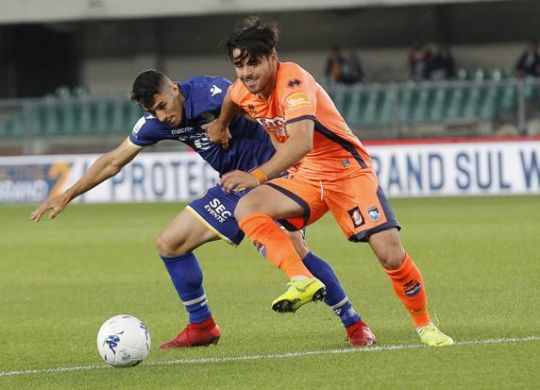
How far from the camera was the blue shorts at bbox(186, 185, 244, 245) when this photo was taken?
8156 millimetres

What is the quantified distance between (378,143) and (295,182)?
15.6 meters

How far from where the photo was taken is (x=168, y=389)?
6.75 metres

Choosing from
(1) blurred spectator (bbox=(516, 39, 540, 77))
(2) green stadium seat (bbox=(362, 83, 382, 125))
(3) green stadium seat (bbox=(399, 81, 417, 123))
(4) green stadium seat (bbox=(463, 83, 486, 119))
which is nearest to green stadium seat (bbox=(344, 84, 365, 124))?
(2) green stadium seat (bbox=(362, 83, 382, 125))

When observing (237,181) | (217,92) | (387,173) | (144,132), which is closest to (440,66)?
(387,173)

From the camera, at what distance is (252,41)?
726 cm

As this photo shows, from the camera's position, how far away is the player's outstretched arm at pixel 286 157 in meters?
7.09

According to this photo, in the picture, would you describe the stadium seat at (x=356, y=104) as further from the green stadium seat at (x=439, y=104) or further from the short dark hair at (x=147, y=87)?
the short dark hair at (x=147, y=87)

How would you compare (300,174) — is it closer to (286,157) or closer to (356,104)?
(286,157)

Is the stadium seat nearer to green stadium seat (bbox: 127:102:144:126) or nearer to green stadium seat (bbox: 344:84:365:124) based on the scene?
green stadium seat (bbox: 344:84:365:124)

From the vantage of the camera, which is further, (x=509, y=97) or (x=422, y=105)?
(x=422, y=105)

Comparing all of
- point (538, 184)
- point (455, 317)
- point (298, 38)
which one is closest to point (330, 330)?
point (455, 317)

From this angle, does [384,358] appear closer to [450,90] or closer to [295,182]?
[295,182]

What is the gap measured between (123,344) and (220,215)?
116 centimetres

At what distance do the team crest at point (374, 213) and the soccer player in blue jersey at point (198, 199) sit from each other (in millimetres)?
770
